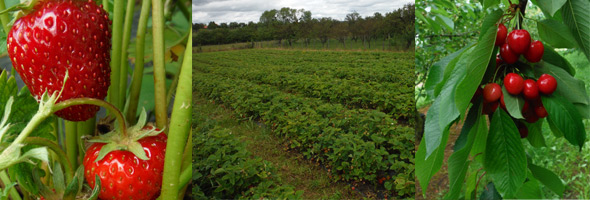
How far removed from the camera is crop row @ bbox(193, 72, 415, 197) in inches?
32.5

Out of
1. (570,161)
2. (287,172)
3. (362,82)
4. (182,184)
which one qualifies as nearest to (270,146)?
(287,172)

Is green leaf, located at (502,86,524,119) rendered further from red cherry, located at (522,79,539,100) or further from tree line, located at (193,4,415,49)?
tree line, located at (193,4,415,49)

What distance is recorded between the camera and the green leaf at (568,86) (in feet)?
1.32

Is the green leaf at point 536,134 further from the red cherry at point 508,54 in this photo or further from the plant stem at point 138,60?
the plant stem at point 138,60

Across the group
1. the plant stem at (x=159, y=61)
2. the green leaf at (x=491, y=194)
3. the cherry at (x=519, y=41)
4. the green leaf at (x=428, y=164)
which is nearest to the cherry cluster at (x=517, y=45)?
the cherry at (x=519, y=41)

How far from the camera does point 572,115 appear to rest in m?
0.39

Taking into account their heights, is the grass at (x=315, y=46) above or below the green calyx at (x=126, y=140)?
above

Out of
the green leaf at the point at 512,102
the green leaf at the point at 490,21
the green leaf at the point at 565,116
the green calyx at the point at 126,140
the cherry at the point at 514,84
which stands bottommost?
the green calyx at the point at 126,140

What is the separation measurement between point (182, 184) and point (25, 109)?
0.21m

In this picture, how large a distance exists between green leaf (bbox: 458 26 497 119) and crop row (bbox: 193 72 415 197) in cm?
46

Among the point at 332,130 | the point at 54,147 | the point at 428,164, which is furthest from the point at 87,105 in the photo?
the point at 332,130

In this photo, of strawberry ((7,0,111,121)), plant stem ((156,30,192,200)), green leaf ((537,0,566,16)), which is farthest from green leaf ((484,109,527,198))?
strawberry ((7,0,111,121))

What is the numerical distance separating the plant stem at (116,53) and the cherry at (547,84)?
468 millimetres

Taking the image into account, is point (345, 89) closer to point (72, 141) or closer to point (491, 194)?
point (491, 194)
